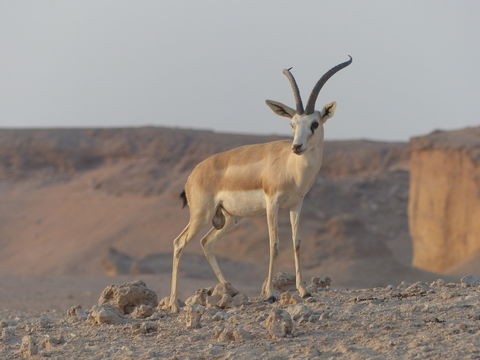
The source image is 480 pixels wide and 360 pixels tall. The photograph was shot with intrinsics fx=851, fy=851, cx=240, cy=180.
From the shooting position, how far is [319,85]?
9.13 metres

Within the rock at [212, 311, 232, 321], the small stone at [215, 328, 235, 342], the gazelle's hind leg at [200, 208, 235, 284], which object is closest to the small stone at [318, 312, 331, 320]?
the small stone at [215, 328, 235, 342]

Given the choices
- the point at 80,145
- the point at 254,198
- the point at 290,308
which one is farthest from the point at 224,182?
the point at 80,145

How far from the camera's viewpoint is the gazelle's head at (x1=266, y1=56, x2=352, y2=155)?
873 centimetres

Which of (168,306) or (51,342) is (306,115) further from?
(51,342)

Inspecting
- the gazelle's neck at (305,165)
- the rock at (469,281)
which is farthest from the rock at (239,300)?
the rock at (469,281)

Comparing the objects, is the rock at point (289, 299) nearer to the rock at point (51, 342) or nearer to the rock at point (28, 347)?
the rock at point (51, 342)

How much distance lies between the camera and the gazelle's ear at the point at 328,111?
9086 millimetres

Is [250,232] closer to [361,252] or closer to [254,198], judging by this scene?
[361,252]

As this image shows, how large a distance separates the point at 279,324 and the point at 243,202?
2521mm

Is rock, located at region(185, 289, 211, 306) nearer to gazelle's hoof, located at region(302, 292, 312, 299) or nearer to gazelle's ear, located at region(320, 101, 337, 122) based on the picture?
gazelle's hoof, located at region(302, 292, 312, 299)

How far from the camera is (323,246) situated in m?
28.1

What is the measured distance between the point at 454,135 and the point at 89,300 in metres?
14.9

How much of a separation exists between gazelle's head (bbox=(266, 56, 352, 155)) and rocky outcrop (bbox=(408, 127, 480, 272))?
18.7 m

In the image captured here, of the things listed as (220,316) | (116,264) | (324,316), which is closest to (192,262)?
(116,264)
